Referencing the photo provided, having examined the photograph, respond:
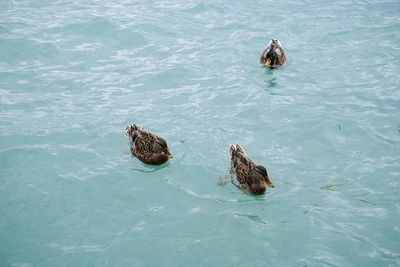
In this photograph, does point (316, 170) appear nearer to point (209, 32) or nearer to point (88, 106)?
point (88, 106)

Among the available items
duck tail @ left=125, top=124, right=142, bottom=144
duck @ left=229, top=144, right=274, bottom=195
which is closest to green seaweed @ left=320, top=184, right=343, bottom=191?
duck @ left=229, top=144, right=274, bottom=195

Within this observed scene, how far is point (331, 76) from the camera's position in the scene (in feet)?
37.6

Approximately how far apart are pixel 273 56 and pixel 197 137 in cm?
384

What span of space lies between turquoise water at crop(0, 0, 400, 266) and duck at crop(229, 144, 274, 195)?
26 cm

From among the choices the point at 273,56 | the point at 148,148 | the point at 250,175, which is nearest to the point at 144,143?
the point at 148,148

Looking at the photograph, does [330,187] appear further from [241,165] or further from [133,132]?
[133,132]

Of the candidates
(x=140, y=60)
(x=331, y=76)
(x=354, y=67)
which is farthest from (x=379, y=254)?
(x=140, y=60)

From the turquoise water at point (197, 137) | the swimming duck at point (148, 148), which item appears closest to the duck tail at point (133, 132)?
the swimming duck at point (148, 148)

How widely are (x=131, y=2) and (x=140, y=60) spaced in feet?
18.1

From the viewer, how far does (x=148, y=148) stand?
7.93m

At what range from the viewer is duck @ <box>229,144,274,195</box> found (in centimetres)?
715

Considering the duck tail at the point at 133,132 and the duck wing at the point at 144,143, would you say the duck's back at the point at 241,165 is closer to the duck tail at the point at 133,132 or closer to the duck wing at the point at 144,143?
the duck wing at the point at 144,143

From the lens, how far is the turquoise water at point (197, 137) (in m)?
6.62

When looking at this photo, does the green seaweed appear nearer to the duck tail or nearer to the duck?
the duck
